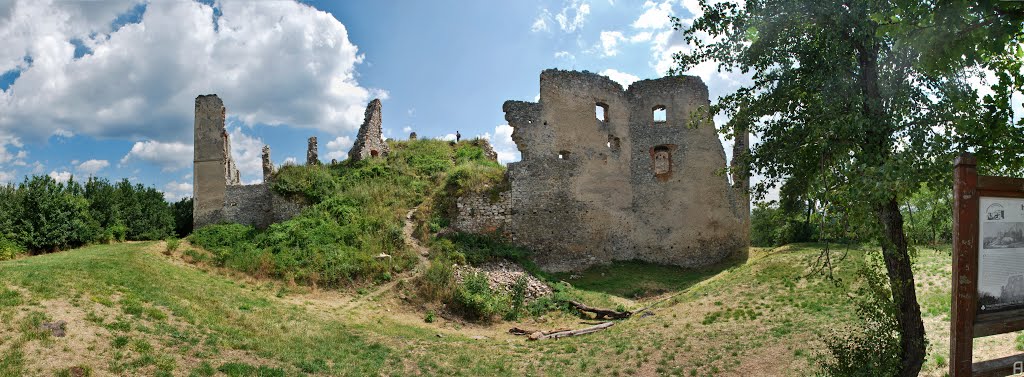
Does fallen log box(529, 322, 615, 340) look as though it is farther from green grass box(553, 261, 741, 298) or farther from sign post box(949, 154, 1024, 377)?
sign post box(949, 154, 1024, 377)

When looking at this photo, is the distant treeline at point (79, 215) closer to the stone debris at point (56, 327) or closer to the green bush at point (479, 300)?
the stone debris at point (56, 327)

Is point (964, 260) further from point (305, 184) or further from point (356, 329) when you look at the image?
point (305, 184)

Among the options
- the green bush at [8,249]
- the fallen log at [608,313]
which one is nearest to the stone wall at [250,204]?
the green bush at [8,249]

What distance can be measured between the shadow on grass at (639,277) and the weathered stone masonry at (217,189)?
11.7m

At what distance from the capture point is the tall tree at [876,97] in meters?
5.11

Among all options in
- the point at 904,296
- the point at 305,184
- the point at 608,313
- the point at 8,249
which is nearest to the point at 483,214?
the point at 608,313

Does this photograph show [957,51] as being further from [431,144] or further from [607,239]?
[431,144]

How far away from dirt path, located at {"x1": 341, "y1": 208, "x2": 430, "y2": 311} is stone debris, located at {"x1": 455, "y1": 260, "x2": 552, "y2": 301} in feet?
3.82

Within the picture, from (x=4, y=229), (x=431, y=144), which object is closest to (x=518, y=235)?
(x=431, y=144)

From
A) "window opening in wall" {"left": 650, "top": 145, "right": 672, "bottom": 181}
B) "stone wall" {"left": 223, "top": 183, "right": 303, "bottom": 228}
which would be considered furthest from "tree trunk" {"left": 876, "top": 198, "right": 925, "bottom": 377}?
"stone wall" {"left": 223, "top": 183, "right": 303, "bottom": 228}

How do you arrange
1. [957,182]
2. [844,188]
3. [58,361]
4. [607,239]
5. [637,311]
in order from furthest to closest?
[607,239] < [637,311] < [58,361] < [844,188] < [957,182]

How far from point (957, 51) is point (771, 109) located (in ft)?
9.97

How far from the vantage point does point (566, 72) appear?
20.9 metres

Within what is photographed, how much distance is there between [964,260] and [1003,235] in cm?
49
